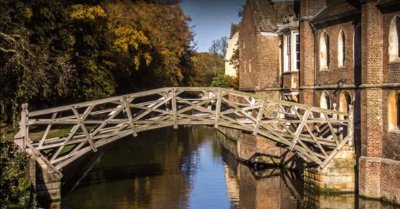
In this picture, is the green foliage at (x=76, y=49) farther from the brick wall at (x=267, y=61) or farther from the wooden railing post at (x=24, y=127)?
the brick wall at (x=267, y=61)

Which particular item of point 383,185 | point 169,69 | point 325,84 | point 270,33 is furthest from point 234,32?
point 383,185

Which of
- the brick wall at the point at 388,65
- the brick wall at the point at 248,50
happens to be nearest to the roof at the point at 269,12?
the brick wall at the point at 248,50

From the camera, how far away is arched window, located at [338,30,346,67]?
78.5ft

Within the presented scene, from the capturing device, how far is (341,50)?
79.2ft

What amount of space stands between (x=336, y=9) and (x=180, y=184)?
33.2ft

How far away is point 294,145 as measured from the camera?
22.2 metres

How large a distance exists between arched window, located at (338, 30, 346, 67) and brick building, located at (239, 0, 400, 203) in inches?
1.7

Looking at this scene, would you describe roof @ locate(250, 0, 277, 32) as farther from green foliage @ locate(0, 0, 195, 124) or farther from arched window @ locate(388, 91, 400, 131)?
arched window @ locate(388, 91, 400, 131)

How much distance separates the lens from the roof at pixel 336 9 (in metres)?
22.8

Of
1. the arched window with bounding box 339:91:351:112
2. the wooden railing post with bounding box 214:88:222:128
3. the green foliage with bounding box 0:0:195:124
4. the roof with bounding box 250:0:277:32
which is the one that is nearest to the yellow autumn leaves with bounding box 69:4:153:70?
the green foliage with bounding box 0:0:195:124

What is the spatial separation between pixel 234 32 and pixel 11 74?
7192 cm

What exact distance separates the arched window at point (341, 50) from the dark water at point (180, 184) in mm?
5455

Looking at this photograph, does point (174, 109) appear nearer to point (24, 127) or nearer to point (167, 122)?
point (167, 122)

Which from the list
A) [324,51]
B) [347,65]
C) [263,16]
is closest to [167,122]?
[347,65]
